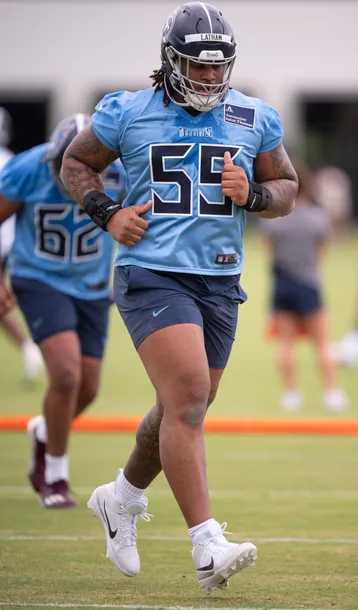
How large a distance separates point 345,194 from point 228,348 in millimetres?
29088

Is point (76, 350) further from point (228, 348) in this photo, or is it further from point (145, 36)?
point (145, 36)

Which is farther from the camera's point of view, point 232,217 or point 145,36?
point 145,36

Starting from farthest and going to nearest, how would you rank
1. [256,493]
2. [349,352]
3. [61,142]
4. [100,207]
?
[349,352] < [256,493] < [61,142] < [100,207]

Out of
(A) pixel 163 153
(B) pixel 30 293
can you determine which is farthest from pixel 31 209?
(A) pixel 163 153

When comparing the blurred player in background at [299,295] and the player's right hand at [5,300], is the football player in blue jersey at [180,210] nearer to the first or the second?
the player's right hand at [5,300]

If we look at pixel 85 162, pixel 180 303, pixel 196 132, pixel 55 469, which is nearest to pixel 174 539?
pixel 55 469

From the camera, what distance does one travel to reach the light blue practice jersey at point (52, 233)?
21.5 ft

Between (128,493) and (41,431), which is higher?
(128,493)

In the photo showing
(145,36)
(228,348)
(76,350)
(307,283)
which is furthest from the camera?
(145,36)

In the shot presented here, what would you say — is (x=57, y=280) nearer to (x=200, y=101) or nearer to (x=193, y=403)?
(x=200, y=101)

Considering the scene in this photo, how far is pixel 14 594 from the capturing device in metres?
4.64

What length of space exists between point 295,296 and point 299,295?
4cm

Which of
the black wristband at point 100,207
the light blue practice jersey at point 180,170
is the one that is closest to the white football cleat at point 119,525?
the light blue practice jersey at point 180,170

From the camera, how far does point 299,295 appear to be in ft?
34.5
